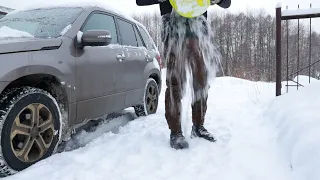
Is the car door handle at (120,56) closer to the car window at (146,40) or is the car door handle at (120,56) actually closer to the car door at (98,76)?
the car door at (98,76)

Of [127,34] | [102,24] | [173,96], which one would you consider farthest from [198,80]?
[127,34]

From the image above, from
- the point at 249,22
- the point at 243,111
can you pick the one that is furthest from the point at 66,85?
the point at 249,22

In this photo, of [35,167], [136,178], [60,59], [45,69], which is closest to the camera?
[136,178]

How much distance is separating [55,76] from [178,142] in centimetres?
124

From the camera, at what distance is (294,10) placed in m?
4.67

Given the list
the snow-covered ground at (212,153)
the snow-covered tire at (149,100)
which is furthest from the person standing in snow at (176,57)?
the snow-covered tire at (149,100)

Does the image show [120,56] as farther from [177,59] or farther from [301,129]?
[301,129]

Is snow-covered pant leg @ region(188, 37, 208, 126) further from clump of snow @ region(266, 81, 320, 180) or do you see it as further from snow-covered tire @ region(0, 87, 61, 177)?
snow-covered tire @ region(0, 87, 61, 177)

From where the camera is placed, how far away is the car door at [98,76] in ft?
9.73

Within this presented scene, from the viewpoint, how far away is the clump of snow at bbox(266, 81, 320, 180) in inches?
75.6

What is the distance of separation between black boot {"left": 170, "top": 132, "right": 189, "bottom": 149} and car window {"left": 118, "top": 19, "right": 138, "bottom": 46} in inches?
67.4

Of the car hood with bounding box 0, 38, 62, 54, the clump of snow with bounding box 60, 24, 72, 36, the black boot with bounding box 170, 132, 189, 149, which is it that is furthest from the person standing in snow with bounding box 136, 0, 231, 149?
the car hood with bounding box 0, 38, 62, 54

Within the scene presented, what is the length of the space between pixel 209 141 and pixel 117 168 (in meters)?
1.03

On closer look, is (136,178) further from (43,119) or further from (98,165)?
(43,119)
